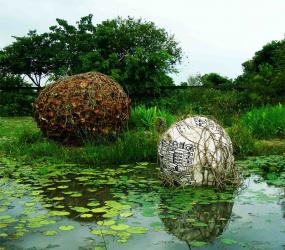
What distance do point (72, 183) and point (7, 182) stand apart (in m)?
0.95

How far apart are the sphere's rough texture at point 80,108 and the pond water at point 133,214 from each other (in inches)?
100

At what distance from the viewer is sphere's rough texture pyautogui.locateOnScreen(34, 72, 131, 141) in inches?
364

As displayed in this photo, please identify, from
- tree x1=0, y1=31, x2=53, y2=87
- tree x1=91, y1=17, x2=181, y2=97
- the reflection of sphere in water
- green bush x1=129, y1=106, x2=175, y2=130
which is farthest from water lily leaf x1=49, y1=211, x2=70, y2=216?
tree x1=0, y1=31, x2=53, y2=87

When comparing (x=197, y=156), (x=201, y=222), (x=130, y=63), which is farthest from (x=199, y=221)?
(x=130, y=63)

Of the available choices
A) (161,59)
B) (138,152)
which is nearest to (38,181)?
(138,152)

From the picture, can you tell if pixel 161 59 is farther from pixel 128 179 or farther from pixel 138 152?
pixel 128 179

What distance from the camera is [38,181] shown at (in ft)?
21.7

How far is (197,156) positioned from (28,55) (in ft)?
56.3

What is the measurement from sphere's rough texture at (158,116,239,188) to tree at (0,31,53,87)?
15.7 meters

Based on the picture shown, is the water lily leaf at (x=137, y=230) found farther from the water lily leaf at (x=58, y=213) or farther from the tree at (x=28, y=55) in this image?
the tree at (x=28, y=55)

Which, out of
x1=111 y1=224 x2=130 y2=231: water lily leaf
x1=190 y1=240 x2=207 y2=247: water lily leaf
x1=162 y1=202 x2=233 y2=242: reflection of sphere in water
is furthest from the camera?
x1=111 y1=224 x2=130 y2=231: water lily leaf

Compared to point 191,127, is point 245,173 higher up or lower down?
lower down

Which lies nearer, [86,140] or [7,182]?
[7,182]

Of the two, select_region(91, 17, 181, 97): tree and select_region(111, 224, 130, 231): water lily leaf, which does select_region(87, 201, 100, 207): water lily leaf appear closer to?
select_region(111, 224, 130, 231): water lily leaf
